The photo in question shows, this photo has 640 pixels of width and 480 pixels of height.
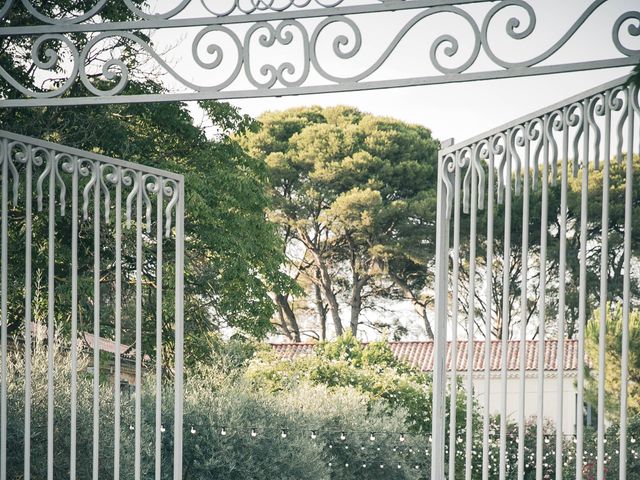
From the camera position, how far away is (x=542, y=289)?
129 inches

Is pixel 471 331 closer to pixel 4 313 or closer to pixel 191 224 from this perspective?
pixel 4 313

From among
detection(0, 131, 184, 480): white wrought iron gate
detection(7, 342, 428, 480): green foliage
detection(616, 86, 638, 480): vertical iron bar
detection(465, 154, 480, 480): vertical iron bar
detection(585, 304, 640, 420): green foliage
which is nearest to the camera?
detection(616, 86, 638, 480): vertical iron bar

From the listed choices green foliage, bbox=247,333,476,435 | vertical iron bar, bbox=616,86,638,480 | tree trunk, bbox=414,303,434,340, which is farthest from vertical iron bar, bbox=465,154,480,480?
tree trunk, bbox=414,303,434,340

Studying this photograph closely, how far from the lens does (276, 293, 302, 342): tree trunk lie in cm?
1816

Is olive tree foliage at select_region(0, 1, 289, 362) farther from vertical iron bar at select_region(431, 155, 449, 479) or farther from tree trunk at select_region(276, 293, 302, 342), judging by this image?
vertical iron bar at select_region(431, 155, 449, 479)

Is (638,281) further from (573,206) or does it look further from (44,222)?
(44,222)

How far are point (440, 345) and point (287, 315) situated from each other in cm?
1460

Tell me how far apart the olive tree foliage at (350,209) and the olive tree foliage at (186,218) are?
19.5 feet

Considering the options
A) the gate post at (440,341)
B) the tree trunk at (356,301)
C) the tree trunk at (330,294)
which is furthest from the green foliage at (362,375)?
the gate post at (440,341)

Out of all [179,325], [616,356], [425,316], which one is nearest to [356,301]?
[425,316]

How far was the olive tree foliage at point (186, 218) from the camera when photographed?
380 inches

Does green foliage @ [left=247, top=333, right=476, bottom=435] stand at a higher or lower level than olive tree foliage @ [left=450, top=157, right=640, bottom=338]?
lower

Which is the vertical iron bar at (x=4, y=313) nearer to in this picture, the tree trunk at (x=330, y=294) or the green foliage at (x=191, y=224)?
the green foliage at (x=191, y=224)

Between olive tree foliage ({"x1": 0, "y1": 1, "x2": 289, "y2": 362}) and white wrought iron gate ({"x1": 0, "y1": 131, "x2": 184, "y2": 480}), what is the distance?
38 mm
